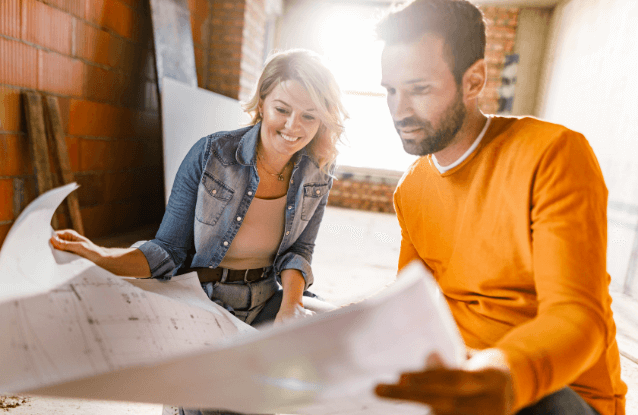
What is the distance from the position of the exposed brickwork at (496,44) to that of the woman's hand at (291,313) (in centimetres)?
508

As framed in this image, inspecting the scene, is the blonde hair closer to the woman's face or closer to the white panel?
the woman's face

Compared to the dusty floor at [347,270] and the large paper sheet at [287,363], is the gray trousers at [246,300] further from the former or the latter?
the large paper sheet at [287,363]

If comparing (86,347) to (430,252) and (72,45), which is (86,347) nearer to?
(430,252)

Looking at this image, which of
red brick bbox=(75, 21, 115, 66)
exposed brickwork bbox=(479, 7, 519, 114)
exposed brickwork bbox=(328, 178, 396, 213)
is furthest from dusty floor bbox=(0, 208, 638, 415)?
exposed brickwork bbox=(479, 7, 519, 114)

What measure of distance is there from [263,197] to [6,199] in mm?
1761

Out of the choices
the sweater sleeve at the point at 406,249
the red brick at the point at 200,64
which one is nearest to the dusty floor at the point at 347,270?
the sweater sleeve at the point at 406,249

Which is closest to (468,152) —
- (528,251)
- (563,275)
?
(528,251)

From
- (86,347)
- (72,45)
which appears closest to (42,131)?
(72,45)

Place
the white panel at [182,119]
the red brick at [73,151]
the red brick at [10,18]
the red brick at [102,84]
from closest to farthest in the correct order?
the red brick at [10,18] < the red brick at [73,151] < the red brick at [102,84] < the white panel at [182,119]

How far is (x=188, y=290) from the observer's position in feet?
2.69

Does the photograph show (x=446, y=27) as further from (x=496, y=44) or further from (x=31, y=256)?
(x=496, y=44)

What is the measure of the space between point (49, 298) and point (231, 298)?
632 mm

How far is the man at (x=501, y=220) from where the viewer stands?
18.7 inches

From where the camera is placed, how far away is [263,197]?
1.24m
